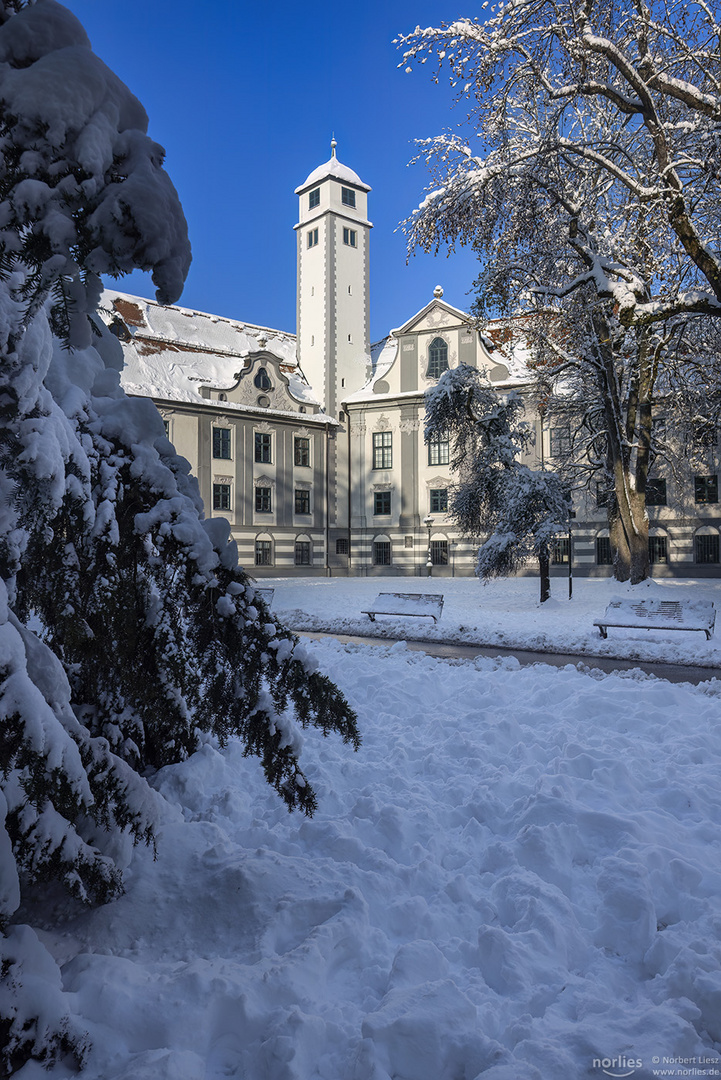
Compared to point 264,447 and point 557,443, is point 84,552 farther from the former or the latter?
point 264,447

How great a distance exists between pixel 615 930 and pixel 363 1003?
1.27m

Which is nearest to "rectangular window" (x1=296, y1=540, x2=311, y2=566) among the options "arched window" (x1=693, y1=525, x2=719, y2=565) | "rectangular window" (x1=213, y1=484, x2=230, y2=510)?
"rectangular window" (x1=213, y1=484, x2=230, y2=510)

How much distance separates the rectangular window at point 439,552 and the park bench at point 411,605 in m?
18.0

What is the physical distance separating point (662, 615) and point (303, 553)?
24.0 meters

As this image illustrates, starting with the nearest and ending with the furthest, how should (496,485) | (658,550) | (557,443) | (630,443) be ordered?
(630,443) < (496,485) < (658,550) < (557,443)

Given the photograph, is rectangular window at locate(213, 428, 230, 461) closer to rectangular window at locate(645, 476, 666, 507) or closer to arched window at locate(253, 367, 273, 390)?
arched window at locate(253, 367, 273, 390)

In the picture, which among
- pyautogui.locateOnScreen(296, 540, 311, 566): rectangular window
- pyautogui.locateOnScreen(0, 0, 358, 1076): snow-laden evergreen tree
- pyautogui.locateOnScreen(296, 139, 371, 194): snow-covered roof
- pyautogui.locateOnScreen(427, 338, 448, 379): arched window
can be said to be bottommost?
pyautogui.locateOnScreen(296, 540, 311, 566): rectangular window

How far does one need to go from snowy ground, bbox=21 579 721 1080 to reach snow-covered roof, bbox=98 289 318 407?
92.0 feet

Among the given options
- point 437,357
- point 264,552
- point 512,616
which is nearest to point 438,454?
point 437,357

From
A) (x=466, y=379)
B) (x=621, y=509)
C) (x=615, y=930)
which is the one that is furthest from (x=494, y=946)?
(x=466, y=379)

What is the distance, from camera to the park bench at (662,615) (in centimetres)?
1191

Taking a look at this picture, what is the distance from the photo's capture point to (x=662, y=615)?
12.4 metres

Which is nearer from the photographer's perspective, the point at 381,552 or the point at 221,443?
the point at 221,443

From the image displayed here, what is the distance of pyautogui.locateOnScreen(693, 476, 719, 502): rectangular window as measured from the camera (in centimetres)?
3019
